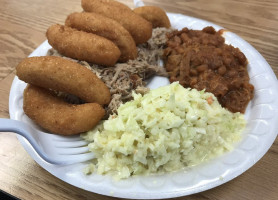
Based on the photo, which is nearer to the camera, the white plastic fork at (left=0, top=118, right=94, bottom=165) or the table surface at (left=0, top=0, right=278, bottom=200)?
the white plastic fork at (left=0, top=118, right=94, bottom=165)

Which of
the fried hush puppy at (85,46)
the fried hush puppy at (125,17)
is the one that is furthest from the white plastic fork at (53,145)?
the fried hush puppy at (125,17)

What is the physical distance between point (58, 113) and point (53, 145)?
0.72 ft

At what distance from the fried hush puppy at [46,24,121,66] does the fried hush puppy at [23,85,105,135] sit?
377 mm

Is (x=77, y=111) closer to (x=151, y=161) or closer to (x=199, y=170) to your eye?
(x=151, y=161)

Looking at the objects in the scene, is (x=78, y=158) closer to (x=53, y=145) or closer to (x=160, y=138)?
(x=53, y=145)

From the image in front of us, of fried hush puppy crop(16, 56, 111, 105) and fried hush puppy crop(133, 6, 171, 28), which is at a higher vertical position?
fried hush puppy crop(133, 6, 171, 28)

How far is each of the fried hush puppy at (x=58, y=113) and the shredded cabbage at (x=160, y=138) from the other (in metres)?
0.12

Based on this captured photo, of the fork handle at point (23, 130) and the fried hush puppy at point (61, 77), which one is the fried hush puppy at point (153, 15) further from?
the fork handle at point (23, 130)

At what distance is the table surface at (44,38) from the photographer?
151 centimetres

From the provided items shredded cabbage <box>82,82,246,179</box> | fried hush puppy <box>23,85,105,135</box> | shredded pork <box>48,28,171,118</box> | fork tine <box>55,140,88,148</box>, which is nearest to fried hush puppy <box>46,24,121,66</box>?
shredded pork <box>48,28,171,118</box>

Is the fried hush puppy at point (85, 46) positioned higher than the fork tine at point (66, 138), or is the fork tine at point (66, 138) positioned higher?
the fried hush puppy at point (85, 46)

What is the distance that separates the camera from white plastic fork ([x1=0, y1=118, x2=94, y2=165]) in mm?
1373

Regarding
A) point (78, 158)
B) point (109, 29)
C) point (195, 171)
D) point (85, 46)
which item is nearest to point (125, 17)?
point (109, 29)

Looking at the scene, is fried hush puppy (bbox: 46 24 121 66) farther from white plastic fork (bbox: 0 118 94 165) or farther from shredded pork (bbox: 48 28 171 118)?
white plastic fork (bbox: 0 118 94 165)
